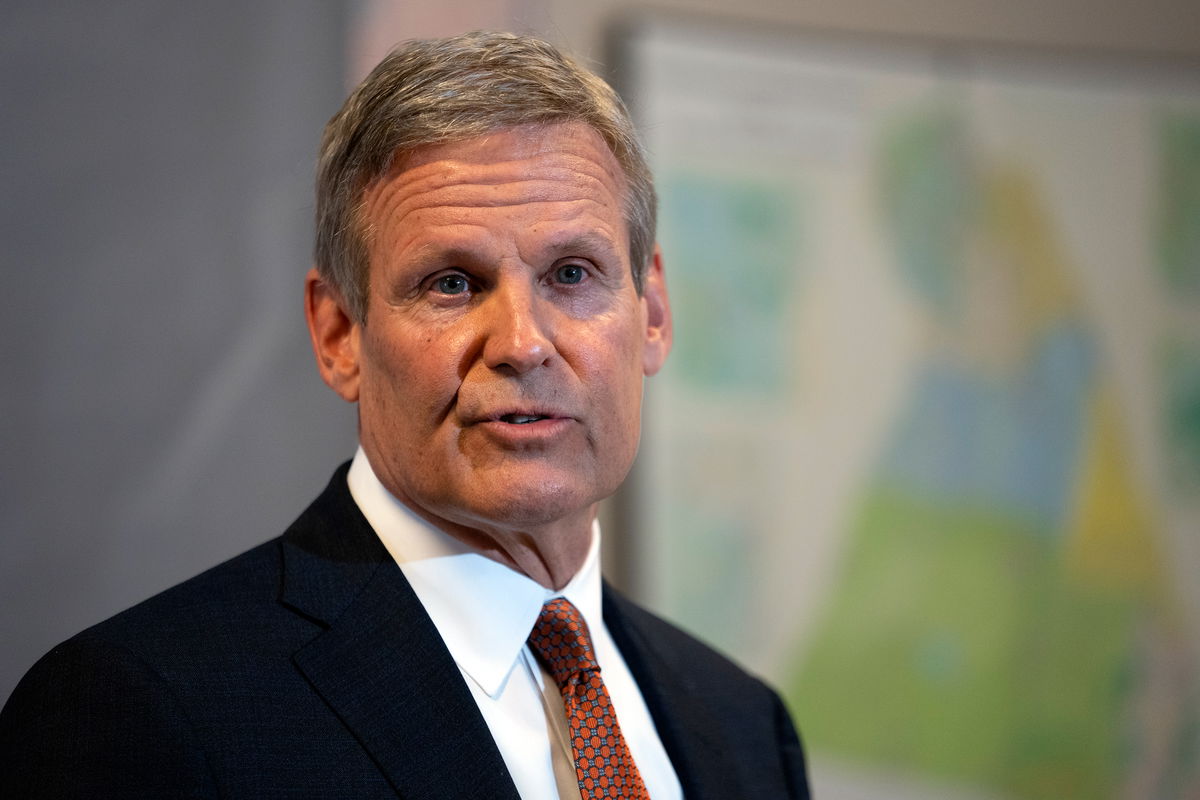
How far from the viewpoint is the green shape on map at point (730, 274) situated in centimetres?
270

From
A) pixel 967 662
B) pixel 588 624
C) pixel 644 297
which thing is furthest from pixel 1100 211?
pixel 588 624

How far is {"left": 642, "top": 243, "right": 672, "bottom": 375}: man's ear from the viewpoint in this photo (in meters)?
1.72

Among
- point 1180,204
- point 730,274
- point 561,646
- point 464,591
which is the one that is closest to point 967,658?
point 730,274

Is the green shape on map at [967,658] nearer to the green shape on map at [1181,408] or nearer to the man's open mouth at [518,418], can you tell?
the green shape on map at [1181,408]

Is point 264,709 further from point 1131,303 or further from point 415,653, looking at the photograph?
point 1131,303

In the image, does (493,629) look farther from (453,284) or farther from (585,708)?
(453,284)

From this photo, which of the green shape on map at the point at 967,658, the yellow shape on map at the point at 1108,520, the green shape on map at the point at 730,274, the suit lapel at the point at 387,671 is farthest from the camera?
the yellow shape on map at the point at 1108,520

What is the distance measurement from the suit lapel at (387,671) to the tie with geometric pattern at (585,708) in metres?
0.13

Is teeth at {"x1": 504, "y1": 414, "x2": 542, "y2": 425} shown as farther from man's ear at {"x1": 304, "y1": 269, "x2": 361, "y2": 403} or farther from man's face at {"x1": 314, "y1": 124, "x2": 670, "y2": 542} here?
man's ear at {"x1": 304, "y1": 269, "x2": 361, "y2": 403}

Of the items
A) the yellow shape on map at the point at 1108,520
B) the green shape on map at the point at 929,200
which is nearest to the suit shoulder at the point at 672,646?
the green shape on map at the point at 929,200

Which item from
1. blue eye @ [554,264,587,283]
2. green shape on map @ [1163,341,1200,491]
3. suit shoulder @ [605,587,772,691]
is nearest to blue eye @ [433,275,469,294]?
blue eye @ [554,264,587,283]

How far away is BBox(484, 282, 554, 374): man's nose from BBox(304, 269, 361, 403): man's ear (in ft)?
0.72

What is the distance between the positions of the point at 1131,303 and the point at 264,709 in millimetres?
2337

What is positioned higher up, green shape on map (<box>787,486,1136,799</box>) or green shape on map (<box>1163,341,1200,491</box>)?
green shape on map (<box>1163,341,1200,491</box>)
